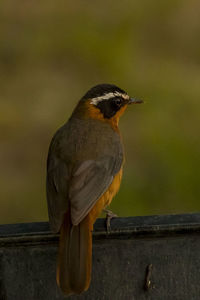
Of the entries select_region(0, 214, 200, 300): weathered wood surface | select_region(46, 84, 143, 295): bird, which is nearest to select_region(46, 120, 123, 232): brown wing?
select_region(46, 84, 143, 295): bird

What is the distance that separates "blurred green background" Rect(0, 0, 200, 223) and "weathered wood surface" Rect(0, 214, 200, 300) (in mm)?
3109

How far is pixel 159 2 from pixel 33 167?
10.3 feet

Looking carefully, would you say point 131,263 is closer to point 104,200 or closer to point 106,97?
point 104,200

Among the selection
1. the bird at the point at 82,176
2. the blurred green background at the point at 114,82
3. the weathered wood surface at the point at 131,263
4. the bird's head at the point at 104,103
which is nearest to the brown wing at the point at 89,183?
the bird at the point at 82,176

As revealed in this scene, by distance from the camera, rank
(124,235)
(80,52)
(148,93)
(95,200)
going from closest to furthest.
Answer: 1. (124,235)
2. (95,200)
3. (148,93)
4. (80,52)

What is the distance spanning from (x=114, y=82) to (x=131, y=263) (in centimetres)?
470

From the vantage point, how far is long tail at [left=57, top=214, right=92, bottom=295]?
523cm

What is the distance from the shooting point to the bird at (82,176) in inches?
209

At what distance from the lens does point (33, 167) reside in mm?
9227

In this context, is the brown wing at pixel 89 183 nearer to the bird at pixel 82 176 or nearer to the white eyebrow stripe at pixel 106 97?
the bird at pixel 82 176

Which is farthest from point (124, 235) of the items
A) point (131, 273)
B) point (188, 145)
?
point (188, 145)

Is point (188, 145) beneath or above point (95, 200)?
beneath

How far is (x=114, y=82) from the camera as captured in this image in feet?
32.4

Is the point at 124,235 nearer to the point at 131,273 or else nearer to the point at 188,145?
the point at 131,273
